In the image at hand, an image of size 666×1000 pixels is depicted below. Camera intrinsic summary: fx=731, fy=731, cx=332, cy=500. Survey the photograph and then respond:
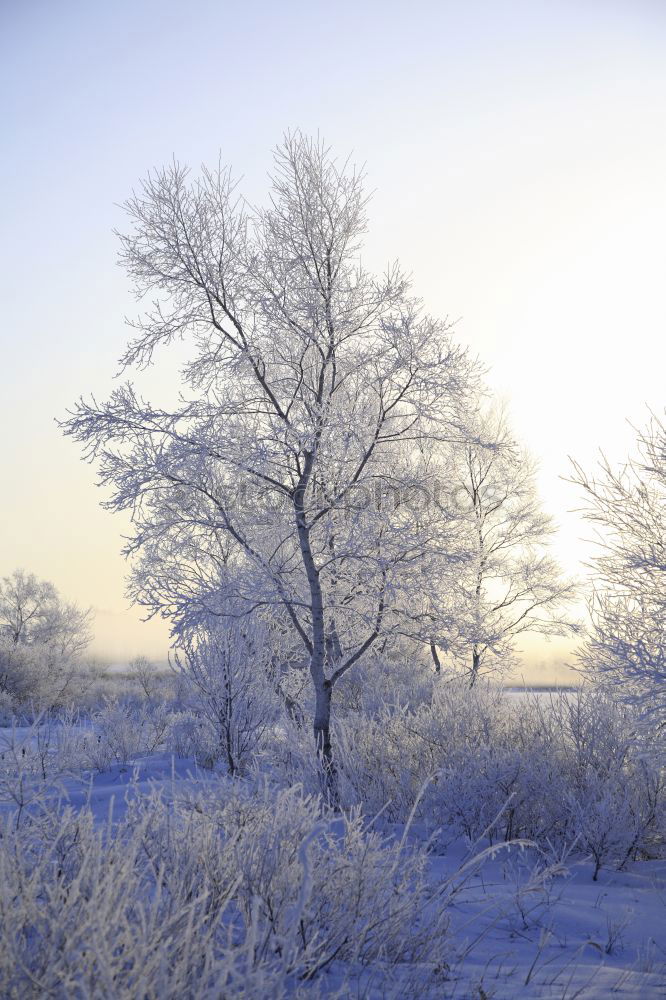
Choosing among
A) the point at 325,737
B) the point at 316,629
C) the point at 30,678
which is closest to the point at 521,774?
the point at 325,737

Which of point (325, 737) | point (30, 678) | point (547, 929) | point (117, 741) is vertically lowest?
point (547, 929)

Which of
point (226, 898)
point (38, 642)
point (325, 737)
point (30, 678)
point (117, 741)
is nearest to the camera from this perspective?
point (226, 898)

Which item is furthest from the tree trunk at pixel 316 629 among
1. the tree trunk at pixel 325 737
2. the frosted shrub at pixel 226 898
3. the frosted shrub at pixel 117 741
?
the frosted shrub at pixel 226 898

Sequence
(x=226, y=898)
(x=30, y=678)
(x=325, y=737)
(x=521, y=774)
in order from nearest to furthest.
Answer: (x=226, y=898)
(x=521, y=774)
(x=325, y=737)
(x=30, y=678)

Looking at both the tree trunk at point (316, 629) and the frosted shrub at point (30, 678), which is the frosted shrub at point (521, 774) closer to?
Answer: the tree trunk at point (316, 629)

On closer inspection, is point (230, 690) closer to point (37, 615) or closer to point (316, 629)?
point (316, 629)

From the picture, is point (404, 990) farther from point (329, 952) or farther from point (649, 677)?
point (649, 677)

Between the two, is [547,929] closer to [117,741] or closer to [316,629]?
[316,629]

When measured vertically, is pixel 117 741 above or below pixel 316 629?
below

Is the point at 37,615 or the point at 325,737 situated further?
the point at 37,615

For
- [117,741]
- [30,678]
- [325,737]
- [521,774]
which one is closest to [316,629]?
[325,737]

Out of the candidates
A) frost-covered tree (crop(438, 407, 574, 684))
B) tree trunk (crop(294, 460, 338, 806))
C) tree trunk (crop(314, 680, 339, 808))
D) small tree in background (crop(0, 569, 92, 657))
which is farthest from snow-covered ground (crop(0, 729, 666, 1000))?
small tree in background (crop(0, 569, 92, 657))

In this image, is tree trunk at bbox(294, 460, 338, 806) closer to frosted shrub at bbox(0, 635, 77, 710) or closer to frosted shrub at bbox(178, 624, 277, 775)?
frosted shrub at bbox(178, 624, 277, 775)

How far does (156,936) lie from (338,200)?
26.4 feet
